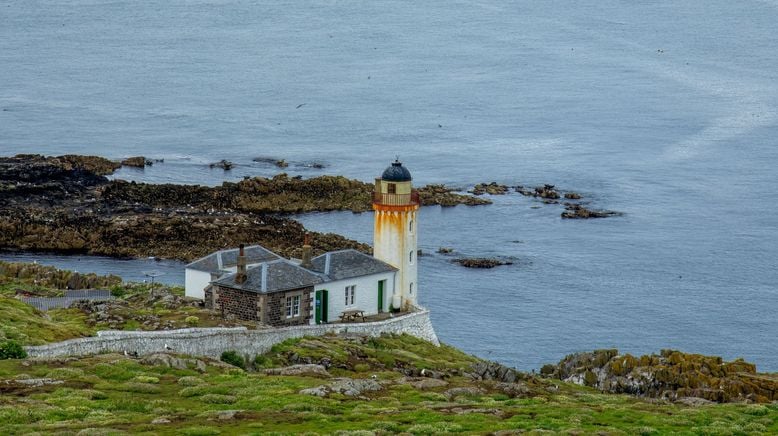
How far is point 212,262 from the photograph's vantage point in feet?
239

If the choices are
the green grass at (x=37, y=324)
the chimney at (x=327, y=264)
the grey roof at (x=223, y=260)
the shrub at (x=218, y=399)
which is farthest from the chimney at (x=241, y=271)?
the shrub at (x=218, y=399)

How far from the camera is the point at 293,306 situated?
229 feet

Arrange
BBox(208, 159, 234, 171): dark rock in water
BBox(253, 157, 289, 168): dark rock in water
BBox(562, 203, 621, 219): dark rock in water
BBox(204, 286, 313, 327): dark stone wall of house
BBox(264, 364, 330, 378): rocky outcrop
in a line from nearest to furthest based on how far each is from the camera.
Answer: BBox(264, 364, 330, 378): rocky outcrop < BBox(204, 286, 313, 327): dark stone wall of house < BBox(562, 203, 621, 219): dark rock in water < BBox(208, 159, 234, 171): dark rock in water < BBox(253, 157, 289, 168): dark rock in water

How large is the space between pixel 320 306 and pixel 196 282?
21.4 feet

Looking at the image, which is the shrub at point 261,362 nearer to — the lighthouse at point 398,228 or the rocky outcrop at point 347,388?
the rocky outcrop at point 347,388

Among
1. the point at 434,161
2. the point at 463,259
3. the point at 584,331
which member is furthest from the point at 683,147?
the point at 584,331

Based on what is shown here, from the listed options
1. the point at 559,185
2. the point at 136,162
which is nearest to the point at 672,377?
→ the point at 559,185

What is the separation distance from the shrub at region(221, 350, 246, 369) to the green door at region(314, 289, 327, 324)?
11505 mm

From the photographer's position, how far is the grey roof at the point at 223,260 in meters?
72.4

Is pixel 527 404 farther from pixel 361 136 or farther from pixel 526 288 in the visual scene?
pixel 361 136

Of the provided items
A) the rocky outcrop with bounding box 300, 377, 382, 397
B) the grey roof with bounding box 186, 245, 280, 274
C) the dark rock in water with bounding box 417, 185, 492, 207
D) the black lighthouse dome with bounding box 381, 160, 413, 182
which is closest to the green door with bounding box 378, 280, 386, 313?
the black lighthouse dome with bounding box 381, 160, 413, 182

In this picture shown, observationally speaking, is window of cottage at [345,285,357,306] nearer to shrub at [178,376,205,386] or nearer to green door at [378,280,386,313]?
green door at [378,280,386,313]

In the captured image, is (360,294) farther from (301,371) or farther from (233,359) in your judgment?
(301,371)

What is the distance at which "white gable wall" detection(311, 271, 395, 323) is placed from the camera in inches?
2852
